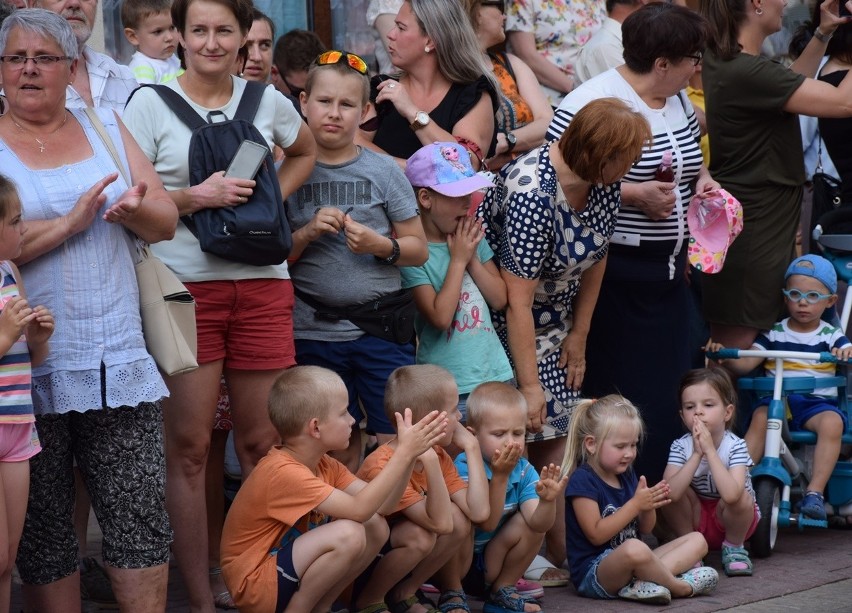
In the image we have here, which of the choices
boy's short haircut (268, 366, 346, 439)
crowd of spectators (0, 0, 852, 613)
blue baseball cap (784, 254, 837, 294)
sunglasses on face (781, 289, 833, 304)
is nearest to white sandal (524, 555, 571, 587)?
crowd of spectators (0, 0, 852, 613)

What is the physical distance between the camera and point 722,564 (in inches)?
215

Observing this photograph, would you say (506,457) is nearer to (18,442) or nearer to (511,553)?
(511,553)

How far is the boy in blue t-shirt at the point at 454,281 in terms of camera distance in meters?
4.97

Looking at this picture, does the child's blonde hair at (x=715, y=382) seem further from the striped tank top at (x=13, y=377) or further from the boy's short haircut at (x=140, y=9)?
the striped tank top at (x=13, y=377)

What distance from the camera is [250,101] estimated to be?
14.7 feet

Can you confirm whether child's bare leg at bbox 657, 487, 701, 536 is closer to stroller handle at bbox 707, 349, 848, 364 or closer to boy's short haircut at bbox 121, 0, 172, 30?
stroller handle at bbox 707, 349, 848, 364

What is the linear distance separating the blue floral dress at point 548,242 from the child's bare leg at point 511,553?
0.57 meters

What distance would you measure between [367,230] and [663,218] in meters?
1.50

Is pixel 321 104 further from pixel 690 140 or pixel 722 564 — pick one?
pixel 722 564

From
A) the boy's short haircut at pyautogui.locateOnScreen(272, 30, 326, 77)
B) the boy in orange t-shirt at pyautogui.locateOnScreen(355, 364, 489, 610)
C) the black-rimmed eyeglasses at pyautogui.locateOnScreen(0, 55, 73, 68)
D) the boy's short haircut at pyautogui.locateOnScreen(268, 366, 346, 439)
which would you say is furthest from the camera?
the boy's short haircut at pyautogui.locateOnScreen(272, 30, 326, 77)

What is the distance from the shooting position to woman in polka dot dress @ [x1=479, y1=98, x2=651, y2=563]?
4953 millimetres

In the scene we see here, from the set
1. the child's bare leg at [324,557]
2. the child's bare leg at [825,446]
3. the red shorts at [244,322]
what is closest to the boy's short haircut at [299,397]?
the red shorts at [244,322]

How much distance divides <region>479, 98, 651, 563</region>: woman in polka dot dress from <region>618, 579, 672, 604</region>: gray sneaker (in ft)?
1.72

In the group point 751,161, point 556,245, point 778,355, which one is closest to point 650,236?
point 556,245
